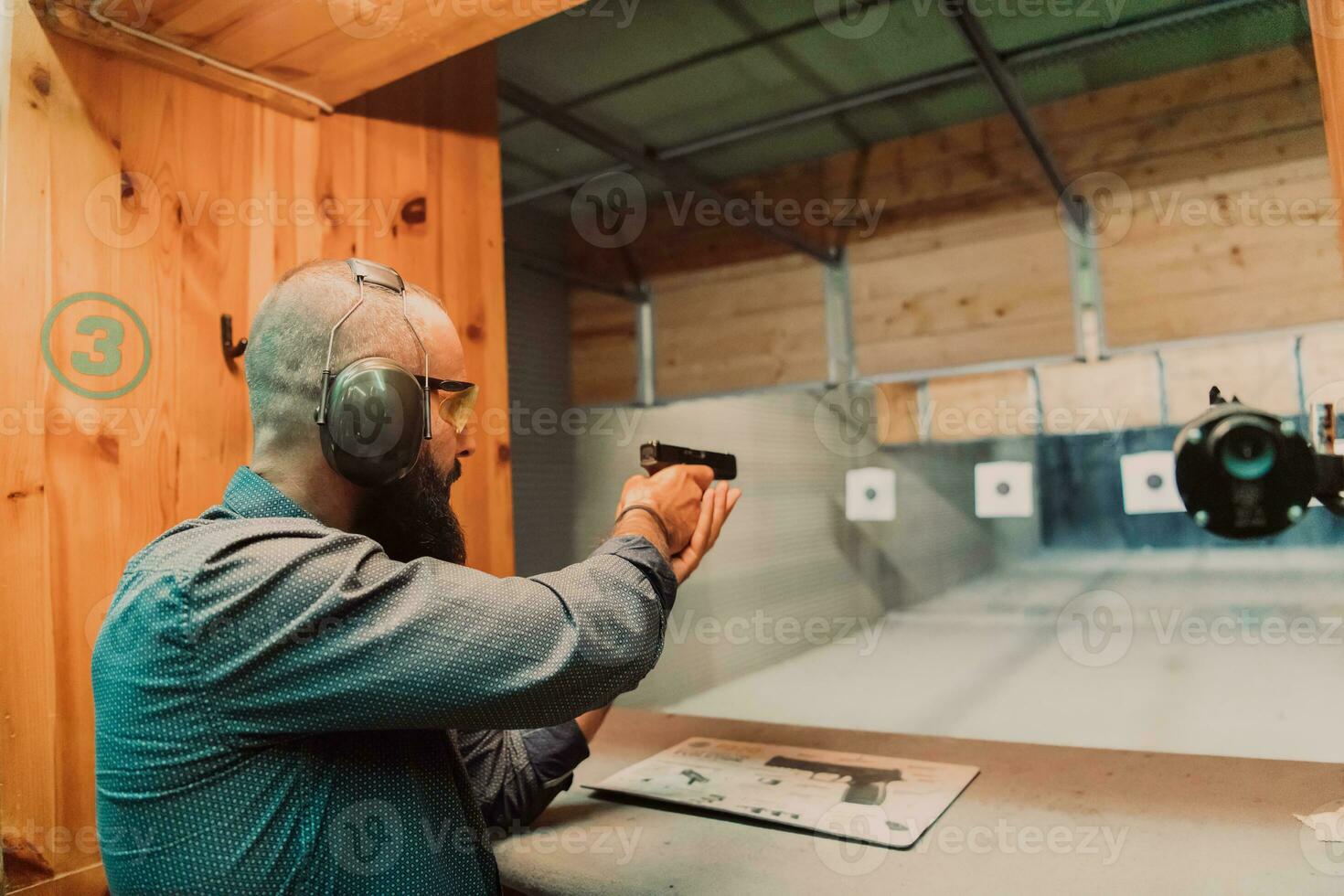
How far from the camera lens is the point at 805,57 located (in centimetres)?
254

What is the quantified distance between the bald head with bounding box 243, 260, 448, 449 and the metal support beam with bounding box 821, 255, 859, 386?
264 cm

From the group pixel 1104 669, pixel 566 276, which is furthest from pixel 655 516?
pixel 1104 669

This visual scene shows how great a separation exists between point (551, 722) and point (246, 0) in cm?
96

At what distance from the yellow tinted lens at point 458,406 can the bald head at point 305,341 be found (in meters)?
0.08

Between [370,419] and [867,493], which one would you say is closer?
[370,419]

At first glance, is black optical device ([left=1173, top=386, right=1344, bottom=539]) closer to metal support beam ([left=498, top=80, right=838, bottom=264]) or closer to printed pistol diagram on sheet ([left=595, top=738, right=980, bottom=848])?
printed pistol diagram on sheet ([left=595, top=738, right=980, bottom=848])

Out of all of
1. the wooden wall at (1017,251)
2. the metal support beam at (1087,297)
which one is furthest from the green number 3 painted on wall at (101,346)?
the metal support beam at (1087,297)

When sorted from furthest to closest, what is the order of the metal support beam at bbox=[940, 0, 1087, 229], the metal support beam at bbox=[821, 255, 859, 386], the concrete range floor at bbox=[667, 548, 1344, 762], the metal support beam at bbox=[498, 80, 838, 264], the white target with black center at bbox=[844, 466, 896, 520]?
1. the white target with black center at bbox=[844, 466, 896, 520]
2. the metal support beam at bbox=[821, 255, 859, 386]
3. the concrete range floor at bbox=[667, 548, 1344, 762]
4. the metal support beam at bbox=[498, 80, 838, 264]
5. the metal support beam at bbox=[940, 0, 1087, 229]

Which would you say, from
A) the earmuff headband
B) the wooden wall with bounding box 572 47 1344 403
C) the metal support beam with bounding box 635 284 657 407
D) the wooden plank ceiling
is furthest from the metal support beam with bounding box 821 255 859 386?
the earmuff headband

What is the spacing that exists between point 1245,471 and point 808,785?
2.82 feet

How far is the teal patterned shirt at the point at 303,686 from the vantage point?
2.25ft

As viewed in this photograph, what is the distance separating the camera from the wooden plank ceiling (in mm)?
1024

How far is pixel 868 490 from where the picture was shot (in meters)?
4.12

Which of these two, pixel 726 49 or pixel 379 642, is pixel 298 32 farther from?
pixel 726 49
